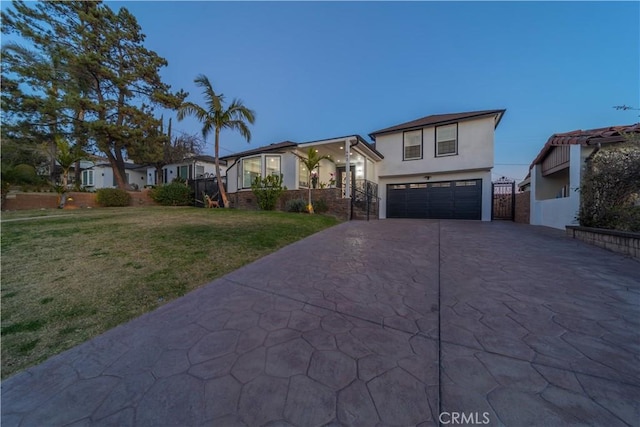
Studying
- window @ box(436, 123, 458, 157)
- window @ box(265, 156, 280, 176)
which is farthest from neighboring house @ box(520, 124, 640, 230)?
window @ box(265, 156, 280, 176)

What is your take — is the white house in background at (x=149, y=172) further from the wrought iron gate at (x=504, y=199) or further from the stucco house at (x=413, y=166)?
the wrought iron gate at (x=504, y=199)

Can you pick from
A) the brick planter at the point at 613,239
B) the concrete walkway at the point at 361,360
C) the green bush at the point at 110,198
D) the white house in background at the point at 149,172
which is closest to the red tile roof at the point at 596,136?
the brick planter at the point at 613,239

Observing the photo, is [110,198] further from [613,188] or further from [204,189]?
[613,188]

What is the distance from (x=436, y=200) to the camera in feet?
42.6

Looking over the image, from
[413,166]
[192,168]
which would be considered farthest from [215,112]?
[413,166]

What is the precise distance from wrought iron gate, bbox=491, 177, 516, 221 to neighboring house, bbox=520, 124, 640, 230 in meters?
1.70

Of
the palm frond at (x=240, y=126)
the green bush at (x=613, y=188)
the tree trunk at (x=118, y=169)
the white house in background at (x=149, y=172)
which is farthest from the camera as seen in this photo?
the white house in background at (x=149, y=172)

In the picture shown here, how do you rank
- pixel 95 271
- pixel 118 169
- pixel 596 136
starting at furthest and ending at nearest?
pixel 118 169, pixel 596 136, pixel 95 271

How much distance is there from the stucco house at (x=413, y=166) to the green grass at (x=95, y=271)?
6.80m

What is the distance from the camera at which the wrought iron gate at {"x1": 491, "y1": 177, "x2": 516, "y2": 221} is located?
12.8 m

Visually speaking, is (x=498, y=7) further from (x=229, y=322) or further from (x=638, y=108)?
(x=229, y=322)

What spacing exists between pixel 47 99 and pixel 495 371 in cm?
2137

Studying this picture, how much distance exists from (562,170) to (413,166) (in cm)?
592

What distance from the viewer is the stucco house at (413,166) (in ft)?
38.5
